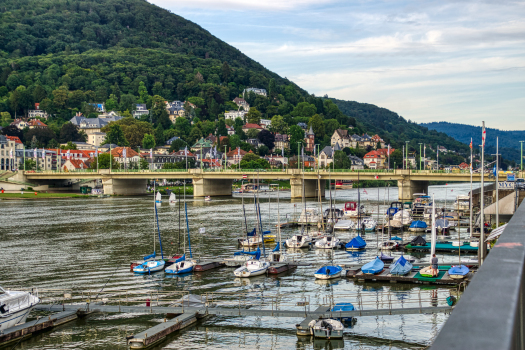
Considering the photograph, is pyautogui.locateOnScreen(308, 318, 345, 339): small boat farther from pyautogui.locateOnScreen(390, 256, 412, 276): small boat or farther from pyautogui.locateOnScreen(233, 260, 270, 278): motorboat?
pyautogui.locateOnScreen(233, 260, 270, 278): motorboat

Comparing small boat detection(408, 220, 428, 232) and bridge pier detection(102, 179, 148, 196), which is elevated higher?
bridge pier detection(102, 179, 148, 196)

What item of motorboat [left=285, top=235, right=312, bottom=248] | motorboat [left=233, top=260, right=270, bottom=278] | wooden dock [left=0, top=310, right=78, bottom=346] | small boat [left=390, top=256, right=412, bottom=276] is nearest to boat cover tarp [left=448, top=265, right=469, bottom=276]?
small boat [left=390, top=256, right=412, bottom=276]

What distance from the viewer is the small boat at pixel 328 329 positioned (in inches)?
976

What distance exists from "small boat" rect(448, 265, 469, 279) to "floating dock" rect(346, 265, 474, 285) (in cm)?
23

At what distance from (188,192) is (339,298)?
4422 inches

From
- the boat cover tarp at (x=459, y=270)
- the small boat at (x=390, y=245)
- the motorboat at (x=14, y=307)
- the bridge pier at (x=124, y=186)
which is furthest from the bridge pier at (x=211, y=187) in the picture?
the motorboat at (x=14, y=307)

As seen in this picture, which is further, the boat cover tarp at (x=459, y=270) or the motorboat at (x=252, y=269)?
the motorboat at (x=252, y=269)

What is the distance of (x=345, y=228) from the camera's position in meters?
69.0

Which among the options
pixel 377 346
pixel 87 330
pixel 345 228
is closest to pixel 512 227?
pixel 377 346

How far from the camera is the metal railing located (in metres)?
2.59

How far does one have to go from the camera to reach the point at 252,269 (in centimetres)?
3934

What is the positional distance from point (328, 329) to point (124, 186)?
114 metres

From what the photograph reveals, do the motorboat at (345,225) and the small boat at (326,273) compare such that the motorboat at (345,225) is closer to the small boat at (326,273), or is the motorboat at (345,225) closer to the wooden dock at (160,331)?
the small boat at (326,273)

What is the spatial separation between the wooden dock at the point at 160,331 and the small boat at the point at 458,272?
680 inches
